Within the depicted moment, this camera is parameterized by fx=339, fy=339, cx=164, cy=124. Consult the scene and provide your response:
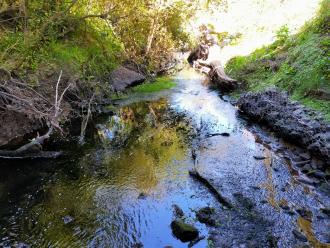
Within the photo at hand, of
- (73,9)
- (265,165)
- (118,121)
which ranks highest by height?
(73,9)

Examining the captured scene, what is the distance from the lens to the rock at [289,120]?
322 inches

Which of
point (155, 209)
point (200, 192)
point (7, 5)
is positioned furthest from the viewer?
point (7, 5)

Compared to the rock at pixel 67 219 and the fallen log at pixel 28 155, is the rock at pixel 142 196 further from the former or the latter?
the fallen log at pixel 28 155

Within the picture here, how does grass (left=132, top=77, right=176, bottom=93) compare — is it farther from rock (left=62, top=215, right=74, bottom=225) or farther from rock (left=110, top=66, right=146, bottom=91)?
rock (left=62, top=215, right=74, bottom=225)

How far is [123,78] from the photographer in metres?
15.8

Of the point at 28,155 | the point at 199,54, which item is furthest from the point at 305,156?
the point at 199,54

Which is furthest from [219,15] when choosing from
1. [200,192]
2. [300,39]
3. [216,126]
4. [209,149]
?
[200,192]

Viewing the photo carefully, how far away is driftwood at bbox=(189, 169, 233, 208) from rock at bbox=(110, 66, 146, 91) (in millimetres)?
7799

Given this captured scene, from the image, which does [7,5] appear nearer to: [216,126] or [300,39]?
[216,126]

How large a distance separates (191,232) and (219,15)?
26157mm

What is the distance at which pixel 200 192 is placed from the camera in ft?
23.9

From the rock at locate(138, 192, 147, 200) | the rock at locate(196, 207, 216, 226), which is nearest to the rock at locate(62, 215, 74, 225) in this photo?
the rock at locate(138, 192, 147, 200)

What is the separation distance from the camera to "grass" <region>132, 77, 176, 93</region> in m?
15.6

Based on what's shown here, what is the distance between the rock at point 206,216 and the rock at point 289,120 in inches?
126
